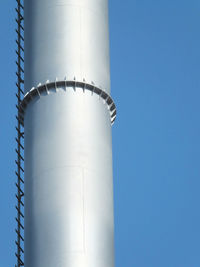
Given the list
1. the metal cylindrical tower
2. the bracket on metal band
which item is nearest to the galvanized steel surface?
the metal cylindrical tower

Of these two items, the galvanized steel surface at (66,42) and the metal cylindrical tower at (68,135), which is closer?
the metal cylindrical tower at (68,135)

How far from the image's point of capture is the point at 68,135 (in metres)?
26.2

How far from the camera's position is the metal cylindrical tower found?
25.2m

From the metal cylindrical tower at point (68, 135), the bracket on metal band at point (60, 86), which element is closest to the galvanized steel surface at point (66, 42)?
the metal cylindrical tower at point (68, 135)

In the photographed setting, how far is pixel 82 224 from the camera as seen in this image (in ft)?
82.9

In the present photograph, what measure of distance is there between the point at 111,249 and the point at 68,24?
6.03 meters

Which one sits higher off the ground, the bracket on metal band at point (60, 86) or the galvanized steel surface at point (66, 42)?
the galvanized steel surface at point (66, 42)

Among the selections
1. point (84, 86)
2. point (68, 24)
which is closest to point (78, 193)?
point (84, 86)

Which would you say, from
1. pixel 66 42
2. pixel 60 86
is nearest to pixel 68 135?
pixel 60 86

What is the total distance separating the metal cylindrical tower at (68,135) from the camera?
25.2 m

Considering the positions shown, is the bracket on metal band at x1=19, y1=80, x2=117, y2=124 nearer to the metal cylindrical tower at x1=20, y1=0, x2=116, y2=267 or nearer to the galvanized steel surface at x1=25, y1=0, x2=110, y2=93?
the metal cylindrical tower at x1=20, y1=0, x2=116, y2=267

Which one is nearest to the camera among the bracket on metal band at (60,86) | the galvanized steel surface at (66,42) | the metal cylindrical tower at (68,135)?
the metal cylindrical tower at (68,135)

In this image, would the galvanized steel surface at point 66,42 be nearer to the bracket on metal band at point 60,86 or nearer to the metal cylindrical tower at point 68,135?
the metal cylindrical tower at point 68,135

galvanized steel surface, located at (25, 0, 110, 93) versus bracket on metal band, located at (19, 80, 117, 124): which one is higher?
galvanized steel surface, located at (25, 0, 110, 93)
